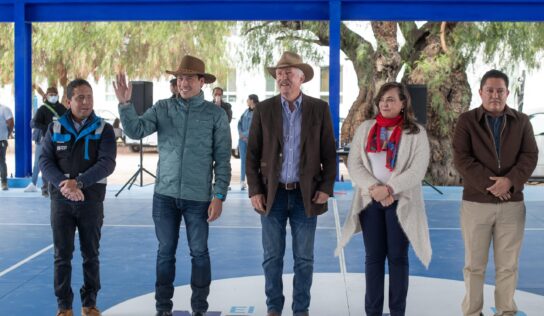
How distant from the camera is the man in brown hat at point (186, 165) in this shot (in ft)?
14.7

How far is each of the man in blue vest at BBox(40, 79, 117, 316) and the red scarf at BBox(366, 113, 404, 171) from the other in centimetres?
154

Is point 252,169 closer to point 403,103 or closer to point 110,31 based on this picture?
point 403,103

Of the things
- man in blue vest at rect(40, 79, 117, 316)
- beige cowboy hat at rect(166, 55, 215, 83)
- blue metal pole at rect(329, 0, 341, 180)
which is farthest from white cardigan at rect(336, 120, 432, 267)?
blue metal pole at rect(329, 0, 341, 180)

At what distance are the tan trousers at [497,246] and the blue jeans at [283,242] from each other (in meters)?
0.93

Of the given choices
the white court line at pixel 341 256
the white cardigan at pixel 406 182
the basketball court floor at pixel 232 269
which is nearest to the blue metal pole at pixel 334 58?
the white court line at pixel 341 256

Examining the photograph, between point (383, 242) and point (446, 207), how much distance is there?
631cm

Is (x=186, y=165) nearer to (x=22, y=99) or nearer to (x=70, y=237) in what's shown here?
(x=70, y=237)

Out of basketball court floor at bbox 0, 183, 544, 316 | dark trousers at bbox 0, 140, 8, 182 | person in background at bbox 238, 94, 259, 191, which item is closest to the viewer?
basketball court floor at bbox 0, 183, 544, 316

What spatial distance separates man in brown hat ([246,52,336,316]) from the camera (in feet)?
14.6

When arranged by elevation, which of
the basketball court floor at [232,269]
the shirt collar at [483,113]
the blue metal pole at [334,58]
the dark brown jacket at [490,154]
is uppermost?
the blue metal pole at [334,58]

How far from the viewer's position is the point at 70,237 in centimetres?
450

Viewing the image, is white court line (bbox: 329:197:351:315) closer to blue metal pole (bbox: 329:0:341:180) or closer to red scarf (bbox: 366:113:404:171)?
red scarf (bbox: 366:113:404:171)

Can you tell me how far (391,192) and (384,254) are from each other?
395 millimetres

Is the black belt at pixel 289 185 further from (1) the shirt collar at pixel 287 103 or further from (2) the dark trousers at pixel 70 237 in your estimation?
(2) the dark trousers at pixel 70 237
